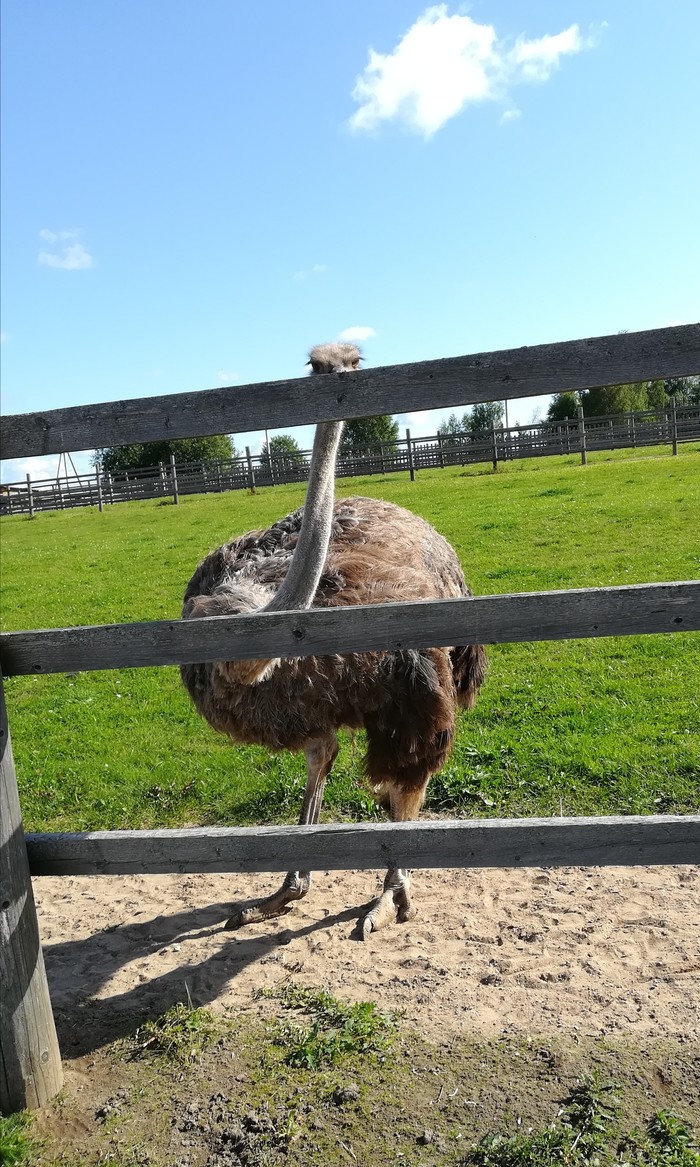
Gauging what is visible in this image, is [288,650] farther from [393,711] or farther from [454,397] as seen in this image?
[393,711]

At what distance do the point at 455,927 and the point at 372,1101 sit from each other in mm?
1128

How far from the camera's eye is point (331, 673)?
11.7 ft

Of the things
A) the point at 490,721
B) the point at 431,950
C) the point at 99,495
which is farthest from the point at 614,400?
the point at 431,950

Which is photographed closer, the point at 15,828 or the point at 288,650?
the point at 288,650

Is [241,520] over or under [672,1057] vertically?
over

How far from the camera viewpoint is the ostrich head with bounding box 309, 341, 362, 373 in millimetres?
3059

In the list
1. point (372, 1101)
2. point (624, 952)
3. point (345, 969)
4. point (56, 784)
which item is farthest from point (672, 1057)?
point (56, 784)

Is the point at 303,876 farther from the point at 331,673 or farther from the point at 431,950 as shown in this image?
the point at 331,673

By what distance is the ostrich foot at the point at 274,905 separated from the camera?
4027mm

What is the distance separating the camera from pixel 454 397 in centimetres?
230

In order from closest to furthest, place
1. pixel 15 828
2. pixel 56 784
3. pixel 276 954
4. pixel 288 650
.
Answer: pixel 288 650
pixel 15 828
pixel 276 954
pixel 56 784

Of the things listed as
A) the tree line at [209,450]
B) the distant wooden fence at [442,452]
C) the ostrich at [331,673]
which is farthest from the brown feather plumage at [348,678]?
the tree line at [209,450]

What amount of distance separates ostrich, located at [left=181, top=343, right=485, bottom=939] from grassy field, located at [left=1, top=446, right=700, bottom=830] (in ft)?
3.42

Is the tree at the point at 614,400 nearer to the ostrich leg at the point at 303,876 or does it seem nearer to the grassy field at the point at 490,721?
the grassy field at the point at 490,721
